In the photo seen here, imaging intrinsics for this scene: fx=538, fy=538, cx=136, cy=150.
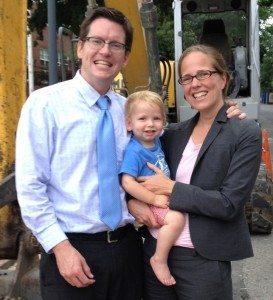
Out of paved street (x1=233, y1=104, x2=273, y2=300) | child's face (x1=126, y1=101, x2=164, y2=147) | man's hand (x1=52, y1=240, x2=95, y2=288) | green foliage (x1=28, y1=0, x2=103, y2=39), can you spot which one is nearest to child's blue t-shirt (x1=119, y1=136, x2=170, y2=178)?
child's face (x1=126, y1=101, x2=164, y2=147)

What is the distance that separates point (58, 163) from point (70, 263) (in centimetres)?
41

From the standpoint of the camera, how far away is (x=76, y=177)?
2252 mm

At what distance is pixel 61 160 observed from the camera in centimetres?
223

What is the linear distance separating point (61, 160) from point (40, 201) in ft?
0.62

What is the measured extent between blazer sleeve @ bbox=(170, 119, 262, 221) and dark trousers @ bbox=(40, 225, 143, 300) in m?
0.31

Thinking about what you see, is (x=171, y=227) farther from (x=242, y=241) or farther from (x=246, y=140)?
(x=246, y=140)

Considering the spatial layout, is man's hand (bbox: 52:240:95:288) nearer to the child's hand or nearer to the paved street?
the child's hand

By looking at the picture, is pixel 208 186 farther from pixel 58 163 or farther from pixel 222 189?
pixel 58 163

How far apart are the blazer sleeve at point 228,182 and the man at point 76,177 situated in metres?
0.31

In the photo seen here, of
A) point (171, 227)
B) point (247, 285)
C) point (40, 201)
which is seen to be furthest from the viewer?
point (247, 285)

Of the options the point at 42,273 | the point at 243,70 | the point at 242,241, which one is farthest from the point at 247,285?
the point at 243,70

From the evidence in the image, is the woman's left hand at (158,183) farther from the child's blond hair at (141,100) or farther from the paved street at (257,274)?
the paved street at (257,274)

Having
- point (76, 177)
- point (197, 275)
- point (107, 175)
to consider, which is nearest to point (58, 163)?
point (76, 177)

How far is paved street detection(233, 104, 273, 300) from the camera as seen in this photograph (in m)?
4.29
